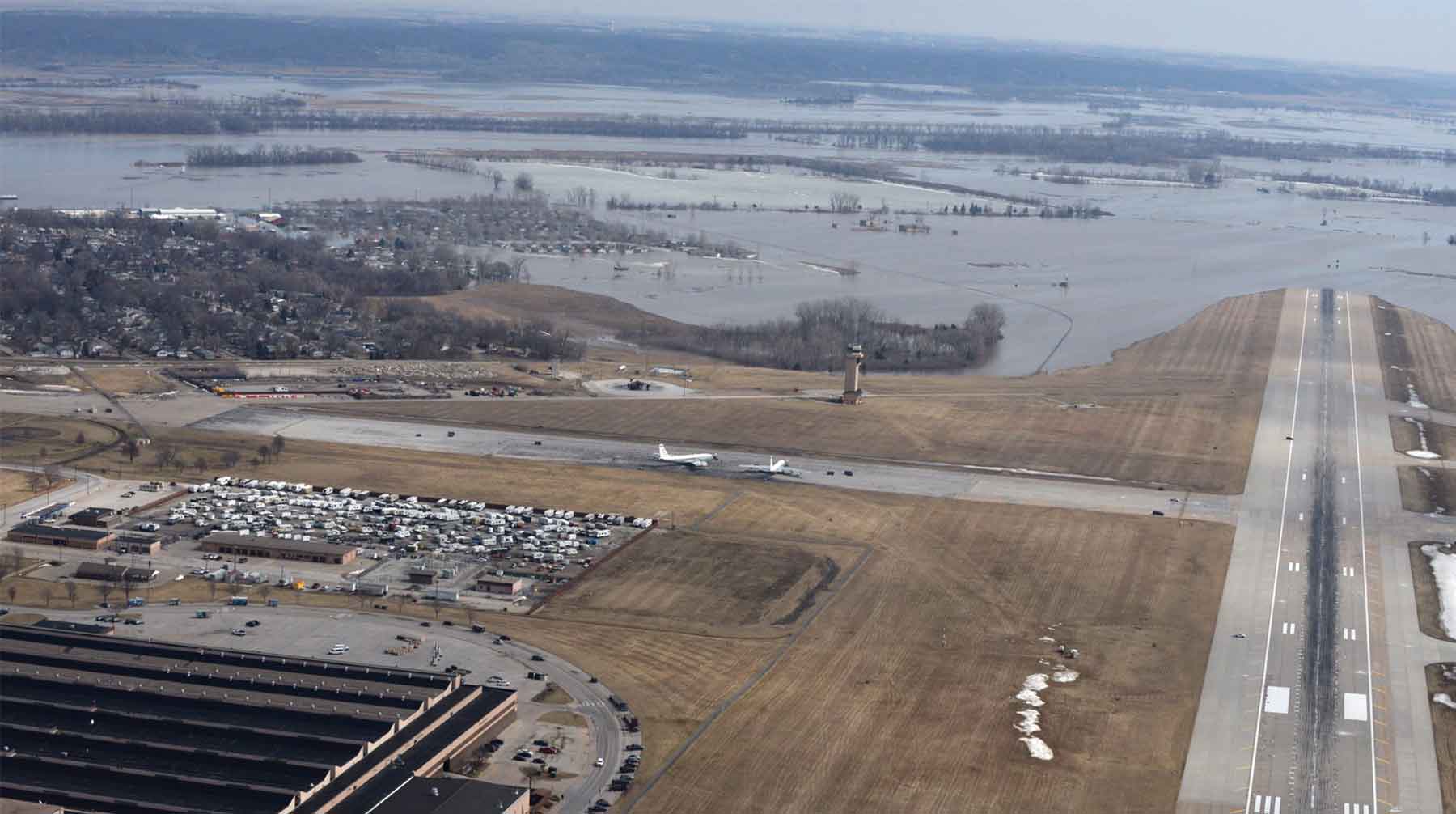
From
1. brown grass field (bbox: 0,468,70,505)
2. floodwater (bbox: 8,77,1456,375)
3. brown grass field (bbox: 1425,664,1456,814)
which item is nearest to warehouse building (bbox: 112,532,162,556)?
brown grass field (bbox: 0,468,70,505)

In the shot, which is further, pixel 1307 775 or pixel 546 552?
pixel 546 552

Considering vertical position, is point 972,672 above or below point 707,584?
above

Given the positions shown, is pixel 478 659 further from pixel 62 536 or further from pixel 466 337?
pixel 466 337

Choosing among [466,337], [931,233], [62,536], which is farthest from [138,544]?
[931,233]

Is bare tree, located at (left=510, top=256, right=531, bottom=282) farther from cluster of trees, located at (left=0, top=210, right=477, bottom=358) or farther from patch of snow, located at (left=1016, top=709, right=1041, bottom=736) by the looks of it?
patch of snow, located at (left=1016, top=709, right=1041, bottom=736)

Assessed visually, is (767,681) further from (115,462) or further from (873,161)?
(873,161)

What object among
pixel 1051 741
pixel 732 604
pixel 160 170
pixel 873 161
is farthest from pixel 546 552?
pixel 873 161

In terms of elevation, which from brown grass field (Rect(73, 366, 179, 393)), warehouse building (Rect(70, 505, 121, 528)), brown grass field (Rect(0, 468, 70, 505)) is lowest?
brown grass field (Rect(73, 366, 179, 393))
